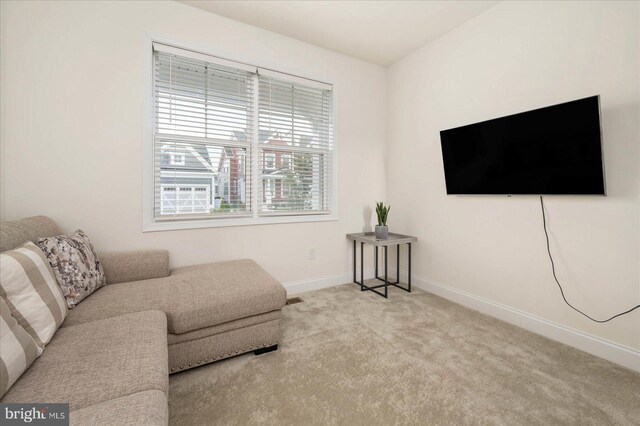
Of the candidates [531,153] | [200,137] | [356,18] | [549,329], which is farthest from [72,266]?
[549,329]

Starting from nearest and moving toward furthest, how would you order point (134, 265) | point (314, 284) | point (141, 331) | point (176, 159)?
point (141, 331) → point (134, 265) → point (176, 159) → point (314, 284)

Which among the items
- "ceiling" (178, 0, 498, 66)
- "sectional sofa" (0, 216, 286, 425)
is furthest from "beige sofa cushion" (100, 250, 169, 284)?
"ceiling" (178, 0, 498, 66)

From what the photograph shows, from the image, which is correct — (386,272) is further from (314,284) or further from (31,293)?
(31,293)

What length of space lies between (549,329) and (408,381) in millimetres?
1304

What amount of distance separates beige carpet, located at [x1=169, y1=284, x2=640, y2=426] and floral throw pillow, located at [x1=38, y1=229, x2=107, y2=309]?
76 cm

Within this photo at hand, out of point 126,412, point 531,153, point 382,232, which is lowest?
point 126,412

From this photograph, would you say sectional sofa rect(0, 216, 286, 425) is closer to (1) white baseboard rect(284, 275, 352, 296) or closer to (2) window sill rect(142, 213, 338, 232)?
Answer: (2) window sill rect(142, 213, 338, 232)

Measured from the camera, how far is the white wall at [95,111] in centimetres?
191

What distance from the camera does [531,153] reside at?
2061 millimetres

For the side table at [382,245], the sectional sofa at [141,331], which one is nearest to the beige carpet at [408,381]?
the sectional sofa at [141,331]

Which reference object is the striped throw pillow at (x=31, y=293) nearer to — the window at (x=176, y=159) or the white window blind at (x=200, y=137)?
the white window blind at (x=200, y=137)

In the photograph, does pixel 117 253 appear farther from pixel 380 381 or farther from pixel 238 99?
pixel 380 381

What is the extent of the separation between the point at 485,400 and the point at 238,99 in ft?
9.49

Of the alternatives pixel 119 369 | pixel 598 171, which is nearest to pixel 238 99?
pixel 119 369
